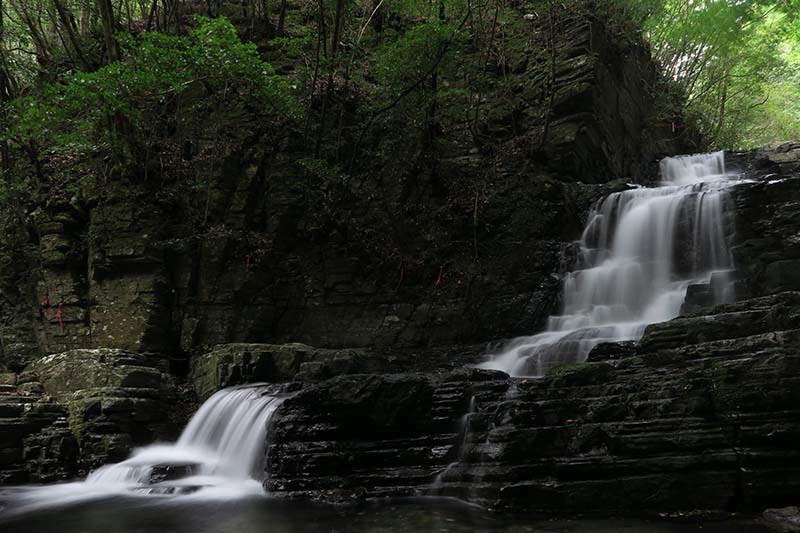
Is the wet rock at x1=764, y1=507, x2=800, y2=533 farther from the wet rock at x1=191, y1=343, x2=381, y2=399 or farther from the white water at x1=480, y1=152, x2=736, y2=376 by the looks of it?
the wet rock at x1=191, y1=343, x2=381, y2=399

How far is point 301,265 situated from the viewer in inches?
557

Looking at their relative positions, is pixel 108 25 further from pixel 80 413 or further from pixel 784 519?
pixel 784 519

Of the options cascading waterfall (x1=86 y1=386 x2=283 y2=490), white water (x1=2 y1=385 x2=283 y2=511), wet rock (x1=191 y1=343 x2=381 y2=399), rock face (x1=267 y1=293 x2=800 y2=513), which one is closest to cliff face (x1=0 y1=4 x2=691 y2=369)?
wet rock (x1=191 y1=343 x2=381 y2=399)

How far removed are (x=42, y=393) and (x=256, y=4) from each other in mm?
13874

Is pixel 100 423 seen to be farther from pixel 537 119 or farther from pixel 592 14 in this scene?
pixel 592 14

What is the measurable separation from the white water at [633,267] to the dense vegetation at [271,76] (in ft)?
15.8

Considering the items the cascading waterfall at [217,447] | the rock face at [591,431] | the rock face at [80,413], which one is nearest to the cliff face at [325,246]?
the rock face at [80,413]

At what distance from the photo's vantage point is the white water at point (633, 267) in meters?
10.0

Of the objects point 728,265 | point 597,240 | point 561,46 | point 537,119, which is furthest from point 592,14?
point 728,265

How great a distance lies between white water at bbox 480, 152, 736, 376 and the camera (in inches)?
396

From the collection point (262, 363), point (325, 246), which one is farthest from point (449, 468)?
point (325, 246)

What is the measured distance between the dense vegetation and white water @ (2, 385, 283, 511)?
6.25 meters

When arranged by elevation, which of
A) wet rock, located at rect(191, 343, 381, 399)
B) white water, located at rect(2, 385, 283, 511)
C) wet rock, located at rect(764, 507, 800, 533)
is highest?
wet rock, located at rect(191, 343, 381, 399)

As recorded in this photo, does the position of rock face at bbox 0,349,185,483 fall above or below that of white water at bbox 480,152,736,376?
below
